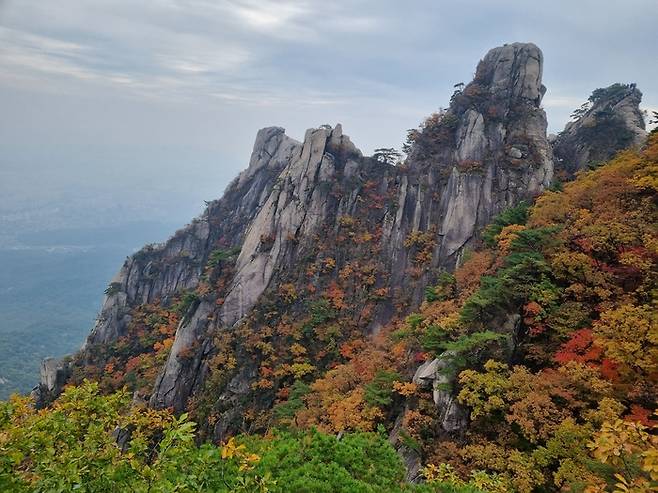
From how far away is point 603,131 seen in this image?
34094 mm

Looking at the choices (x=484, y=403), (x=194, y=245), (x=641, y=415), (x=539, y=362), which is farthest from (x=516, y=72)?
(x=194, y=245)

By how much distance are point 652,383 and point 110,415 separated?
13.0 meters

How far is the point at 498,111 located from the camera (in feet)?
111

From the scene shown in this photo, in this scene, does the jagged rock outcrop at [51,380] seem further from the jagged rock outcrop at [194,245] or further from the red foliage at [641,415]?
the red foliage at [641,415]

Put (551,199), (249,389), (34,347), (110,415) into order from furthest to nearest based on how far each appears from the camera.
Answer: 1. (34,347)
2. (249,389)
3. (551,199)
4. (110,415)

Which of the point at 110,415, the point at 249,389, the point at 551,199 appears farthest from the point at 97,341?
the point at 551,199

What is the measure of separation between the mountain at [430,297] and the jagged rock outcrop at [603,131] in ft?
0.69

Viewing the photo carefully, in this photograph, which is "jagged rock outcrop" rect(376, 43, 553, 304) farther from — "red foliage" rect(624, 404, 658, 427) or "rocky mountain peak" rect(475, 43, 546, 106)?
"red foliage" rect(624, 404, 658, 427)

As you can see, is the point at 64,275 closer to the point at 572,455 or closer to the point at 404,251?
the point at 404,251

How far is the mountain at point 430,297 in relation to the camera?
1186 cm

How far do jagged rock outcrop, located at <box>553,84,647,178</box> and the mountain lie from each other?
8.3 inches

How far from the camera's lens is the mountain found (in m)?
11.9

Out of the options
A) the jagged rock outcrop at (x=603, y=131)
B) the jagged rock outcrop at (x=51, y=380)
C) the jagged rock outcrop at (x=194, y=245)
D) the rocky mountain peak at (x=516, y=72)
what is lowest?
the jagged rock outcrop at (x=51, y=380)

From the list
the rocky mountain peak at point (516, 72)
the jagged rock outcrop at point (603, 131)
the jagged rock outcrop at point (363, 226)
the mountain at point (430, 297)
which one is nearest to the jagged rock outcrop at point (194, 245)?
the mountain at point (430, 297)
